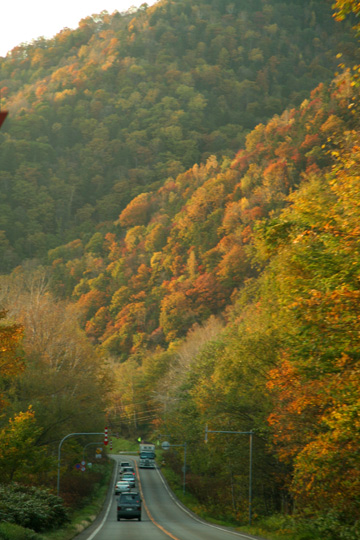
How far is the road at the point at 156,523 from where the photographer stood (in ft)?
102

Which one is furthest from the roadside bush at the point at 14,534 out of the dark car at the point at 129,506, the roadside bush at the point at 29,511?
the dark car at the point at 129,506

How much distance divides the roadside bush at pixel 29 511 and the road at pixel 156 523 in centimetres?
153

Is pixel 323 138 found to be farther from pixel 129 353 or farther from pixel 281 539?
pixel 281 539

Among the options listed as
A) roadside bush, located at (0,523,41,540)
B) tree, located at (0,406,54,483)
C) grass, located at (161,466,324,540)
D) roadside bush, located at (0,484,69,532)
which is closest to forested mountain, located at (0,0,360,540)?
tree, located at (0,406,54,483)

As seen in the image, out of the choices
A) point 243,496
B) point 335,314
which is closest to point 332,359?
point 335,314

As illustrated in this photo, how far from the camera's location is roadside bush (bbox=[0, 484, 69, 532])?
2557cm

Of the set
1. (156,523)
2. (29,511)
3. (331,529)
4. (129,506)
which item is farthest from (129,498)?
(331,529)

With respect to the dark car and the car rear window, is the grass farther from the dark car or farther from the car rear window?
the car rear window

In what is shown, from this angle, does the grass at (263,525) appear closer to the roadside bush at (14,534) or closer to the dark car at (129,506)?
the dark car at (129,506)

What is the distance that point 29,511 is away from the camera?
2658 centimetres

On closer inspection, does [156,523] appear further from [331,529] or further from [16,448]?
[331,529]

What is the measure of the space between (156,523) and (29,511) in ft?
61.6

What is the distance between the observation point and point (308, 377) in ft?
73.7

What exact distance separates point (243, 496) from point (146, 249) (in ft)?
352
